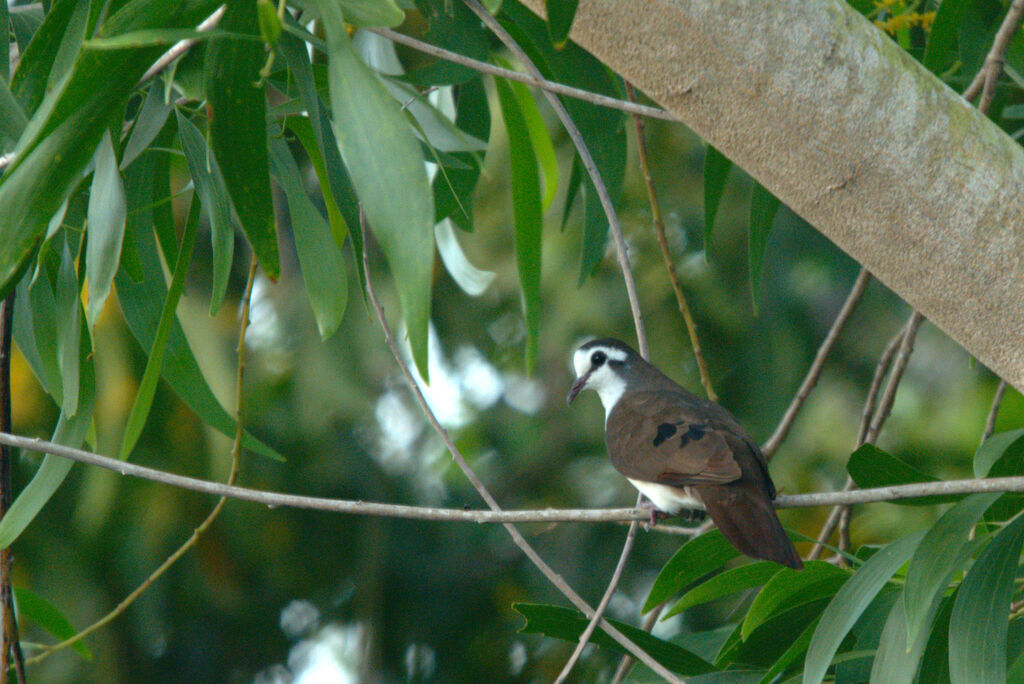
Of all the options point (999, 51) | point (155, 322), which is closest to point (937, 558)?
point (999, 51)

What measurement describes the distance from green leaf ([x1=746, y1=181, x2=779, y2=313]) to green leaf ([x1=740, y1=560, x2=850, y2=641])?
678mm

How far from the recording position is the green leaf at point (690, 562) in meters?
1.93

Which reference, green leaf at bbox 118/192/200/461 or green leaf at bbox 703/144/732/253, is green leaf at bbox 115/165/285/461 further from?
green leaf at bbox 703/144/732/253

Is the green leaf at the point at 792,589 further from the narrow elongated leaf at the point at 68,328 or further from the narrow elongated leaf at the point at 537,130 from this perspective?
the narrow elongated leaf at the point at 68,328

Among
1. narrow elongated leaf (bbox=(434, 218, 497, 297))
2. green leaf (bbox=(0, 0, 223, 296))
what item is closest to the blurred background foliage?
narrow elongated leaf (bbox=(434, 218, 497, 297))

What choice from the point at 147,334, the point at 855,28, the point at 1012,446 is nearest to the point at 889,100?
the point at 855,28

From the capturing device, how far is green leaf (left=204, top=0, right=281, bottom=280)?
123cm

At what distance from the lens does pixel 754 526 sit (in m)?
1.81

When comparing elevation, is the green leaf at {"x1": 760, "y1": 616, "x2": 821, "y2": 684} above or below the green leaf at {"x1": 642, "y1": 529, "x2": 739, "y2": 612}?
above

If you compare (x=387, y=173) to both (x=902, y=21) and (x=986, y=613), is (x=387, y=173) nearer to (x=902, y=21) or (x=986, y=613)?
(x=986, y=613)

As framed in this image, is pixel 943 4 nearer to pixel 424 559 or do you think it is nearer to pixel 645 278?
pixel 645 278

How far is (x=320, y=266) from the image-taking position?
1.53 metres

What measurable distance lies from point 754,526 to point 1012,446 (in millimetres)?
464

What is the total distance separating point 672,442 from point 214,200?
104 cm
